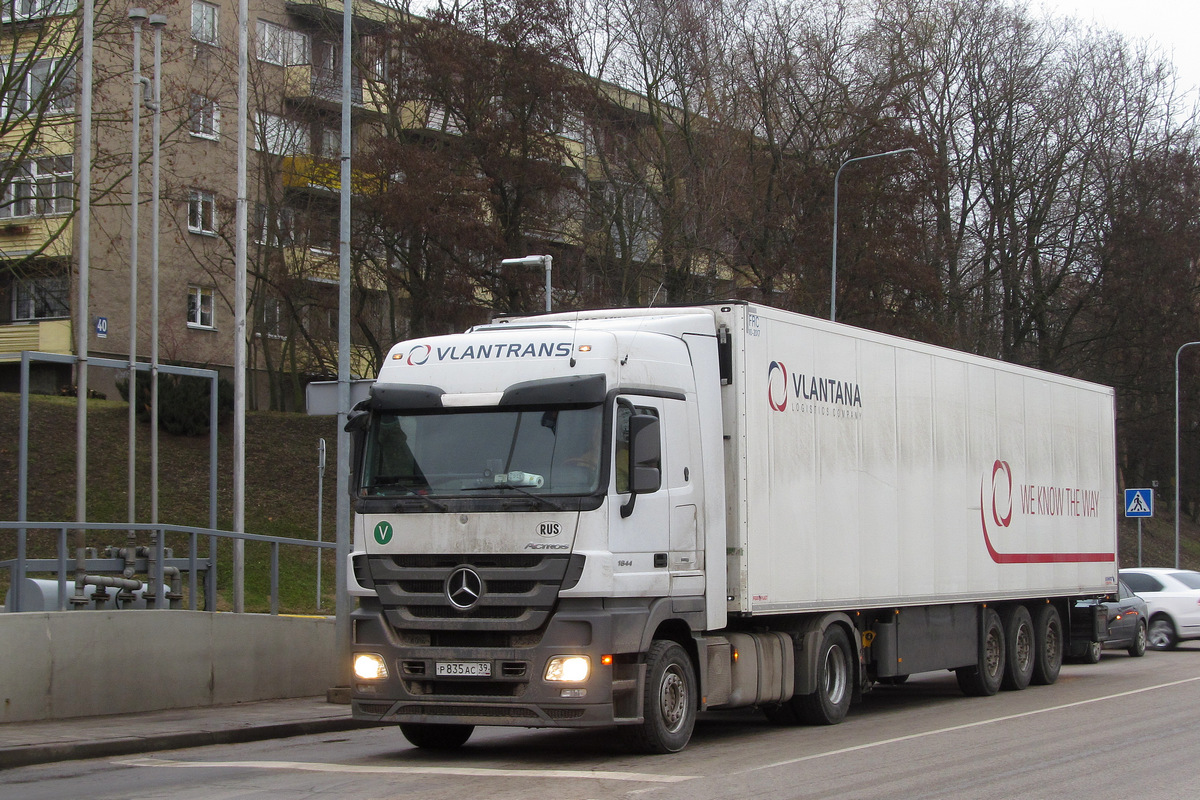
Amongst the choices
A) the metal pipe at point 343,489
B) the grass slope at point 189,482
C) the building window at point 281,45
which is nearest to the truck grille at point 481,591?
the metal pipe at point 343,489

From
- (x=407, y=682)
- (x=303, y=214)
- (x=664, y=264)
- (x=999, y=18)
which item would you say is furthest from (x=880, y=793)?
(x=999, y=18)

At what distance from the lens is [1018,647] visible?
1770 centimetres

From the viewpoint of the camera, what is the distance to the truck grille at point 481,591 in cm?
1035

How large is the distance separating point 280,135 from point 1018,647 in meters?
24.6

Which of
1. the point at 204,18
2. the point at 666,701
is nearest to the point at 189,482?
the point at 204,18

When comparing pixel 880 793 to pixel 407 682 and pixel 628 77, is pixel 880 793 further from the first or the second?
pixel 628 77

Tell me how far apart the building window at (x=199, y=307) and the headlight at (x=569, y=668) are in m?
30.8

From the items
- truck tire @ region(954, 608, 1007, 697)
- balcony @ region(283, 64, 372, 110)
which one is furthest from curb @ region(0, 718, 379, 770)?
balcony @ region(283, 64, 372, 110)

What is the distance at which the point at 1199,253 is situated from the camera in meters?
47.3

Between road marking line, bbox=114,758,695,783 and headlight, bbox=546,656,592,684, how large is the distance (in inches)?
26.2

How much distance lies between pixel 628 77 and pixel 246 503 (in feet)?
47.3

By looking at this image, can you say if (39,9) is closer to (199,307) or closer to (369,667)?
(369,667)

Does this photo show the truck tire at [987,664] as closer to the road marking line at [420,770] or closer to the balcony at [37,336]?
the road marking line at [420,770]

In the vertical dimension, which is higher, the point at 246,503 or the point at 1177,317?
the point at 1177,317
